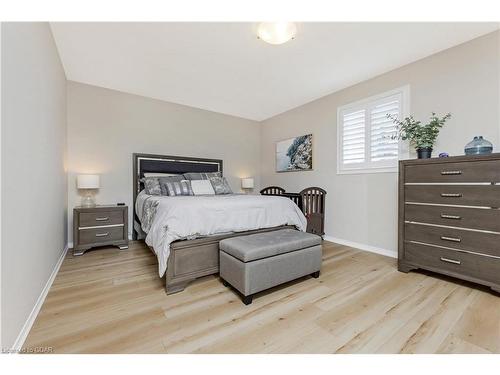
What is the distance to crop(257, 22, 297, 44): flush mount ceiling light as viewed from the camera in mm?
1866

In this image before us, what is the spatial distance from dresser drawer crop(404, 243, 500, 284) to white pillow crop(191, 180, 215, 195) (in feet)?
8.51

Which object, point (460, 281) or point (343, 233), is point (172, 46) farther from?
point (460, 281)

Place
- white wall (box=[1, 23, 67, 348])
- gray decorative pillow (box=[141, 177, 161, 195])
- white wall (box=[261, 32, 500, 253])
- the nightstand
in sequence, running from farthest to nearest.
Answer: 1. gray decorative pillow (box=[141, 177, 161, 195])
2. the nightstand
3. white wall (box=[261, 32, 500, 253])
4. white wall (box=[1, 23, 67, 348])

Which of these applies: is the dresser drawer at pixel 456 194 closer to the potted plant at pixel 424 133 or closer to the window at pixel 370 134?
the potted plant at pixel 424 133

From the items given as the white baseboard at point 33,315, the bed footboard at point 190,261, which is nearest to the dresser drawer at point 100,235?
the white baseboard at point 33,315

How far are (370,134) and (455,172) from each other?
1260mm

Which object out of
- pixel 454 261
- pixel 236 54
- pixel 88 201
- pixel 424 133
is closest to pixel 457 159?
pixel 424 133

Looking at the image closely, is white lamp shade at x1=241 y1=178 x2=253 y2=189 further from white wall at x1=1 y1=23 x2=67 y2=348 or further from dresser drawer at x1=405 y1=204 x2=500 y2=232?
white wall at x1=1 y1=23 x2=67 y2=348

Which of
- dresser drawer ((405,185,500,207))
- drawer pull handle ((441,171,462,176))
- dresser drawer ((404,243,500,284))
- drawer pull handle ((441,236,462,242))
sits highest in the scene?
drawer pull handle ((441,171,462,176))

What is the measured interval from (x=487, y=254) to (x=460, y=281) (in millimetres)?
440

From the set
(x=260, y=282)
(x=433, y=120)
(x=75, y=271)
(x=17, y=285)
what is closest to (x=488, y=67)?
(x=433, y=120)

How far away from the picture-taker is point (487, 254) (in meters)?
1.79

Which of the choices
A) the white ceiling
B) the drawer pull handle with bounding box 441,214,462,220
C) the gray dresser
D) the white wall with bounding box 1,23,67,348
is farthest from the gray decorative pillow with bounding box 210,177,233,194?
the drawer pull handle with bounding box 441,214,462,220

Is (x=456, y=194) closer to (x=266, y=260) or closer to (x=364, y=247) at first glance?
(x=364, y=247)
